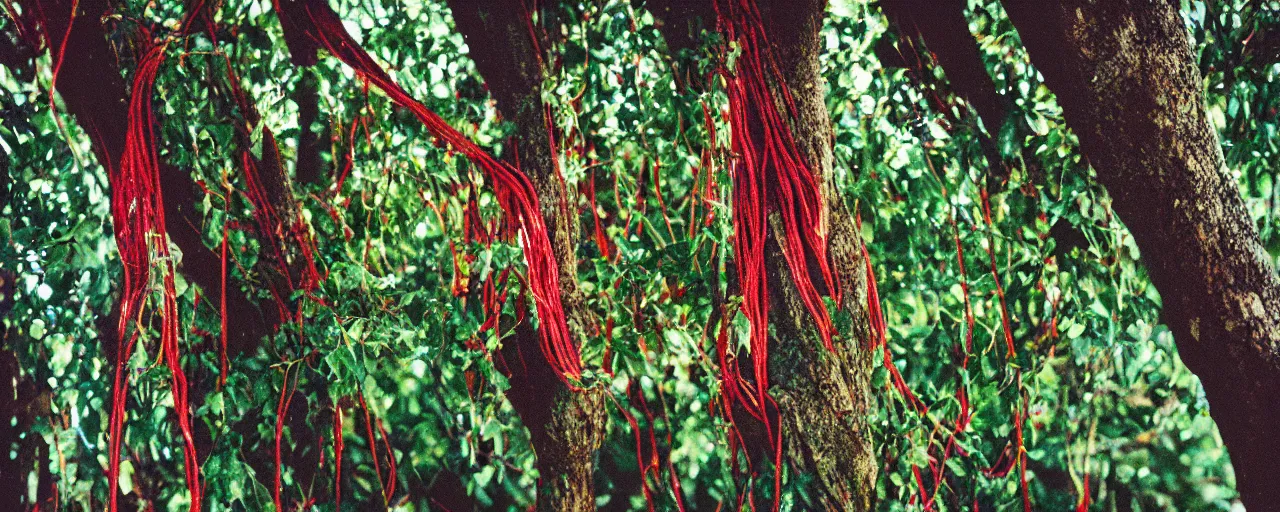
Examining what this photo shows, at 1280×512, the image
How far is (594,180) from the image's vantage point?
5.93ft

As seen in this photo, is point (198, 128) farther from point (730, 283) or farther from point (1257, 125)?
point (1257, 125)

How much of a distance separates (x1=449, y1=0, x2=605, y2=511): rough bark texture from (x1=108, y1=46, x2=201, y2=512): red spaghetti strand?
58 cm

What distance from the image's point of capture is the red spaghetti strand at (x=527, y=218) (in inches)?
64.1

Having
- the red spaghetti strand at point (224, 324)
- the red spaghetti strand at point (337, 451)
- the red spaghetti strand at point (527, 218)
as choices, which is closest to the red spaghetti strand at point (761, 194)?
the red spaghetti strand at point (527, 218)

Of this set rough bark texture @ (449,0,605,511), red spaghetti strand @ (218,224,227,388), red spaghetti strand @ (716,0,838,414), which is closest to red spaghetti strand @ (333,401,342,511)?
red spaghetti strand @ (218,224,227,388)

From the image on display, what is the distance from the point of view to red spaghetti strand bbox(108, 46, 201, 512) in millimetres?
1639

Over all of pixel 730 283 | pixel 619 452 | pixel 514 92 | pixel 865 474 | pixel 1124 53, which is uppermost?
pixel 514 92

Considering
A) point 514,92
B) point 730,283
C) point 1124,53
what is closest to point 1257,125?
point 1124,53

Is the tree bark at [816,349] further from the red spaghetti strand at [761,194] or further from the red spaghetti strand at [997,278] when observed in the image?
the red spaghetti strand at [997,278]

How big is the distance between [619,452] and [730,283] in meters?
0.47

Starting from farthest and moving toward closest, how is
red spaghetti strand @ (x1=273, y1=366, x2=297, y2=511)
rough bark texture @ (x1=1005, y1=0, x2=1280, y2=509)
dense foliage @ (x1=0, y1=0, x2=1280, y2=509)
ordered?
red spaghetti strand @ (x1=273, y1=366, x2=297, y2=511) < dense foliage @ (x1=0, y1=0, x2=1280, y2=509) < rough bark texture @ (x1=1005, y1=0, x2=1280, y2=509)

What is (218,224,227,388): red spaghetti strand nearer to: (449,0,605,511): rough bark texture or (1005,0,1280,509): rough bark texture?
(449,0,605,511): rough bark texture

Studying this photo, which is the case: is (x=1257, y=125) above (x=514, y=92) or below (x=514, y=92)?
below

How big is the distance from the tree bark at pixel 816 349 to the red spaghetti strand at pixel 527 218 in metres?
0.37
